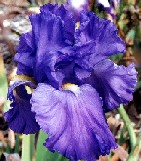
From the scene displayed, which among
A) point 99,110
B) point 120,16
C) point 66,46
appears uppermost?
point 66,46

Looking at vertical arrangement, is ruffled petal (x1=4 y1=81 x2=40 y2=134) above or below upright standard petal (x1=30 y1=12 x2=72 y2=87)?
below

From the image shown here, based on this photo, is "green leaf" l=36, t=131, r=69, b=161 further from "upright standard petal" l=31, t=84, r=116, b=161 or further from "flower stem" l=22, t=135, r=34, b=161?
"upright standard petal" l=31, t=84, r=116, b=161

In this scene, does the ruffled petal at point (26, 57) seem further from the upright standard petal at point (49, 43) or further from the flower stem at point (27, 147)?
the flower stem at point (27, 147)

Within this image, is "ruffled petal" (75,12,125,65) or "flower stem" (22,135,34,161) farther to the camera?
"flower stem" (22,135,34,161)

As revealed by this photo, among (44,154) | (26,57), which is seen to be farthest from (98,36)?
(44,154)

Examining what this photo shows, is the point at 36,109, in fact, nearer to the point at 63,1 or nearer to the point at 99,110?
the point at 99,110

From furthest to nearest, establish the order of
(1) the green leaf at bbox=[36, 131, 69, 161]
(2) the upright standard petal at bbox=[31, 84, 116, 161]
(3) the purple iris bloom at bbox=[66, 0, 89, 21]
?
(3) the purple iris bloom at bbox=[66, 0, 89, 21]
(1) the green leaf at bbox=[36, 131, 69, 161]
(2) the upright standard petal at bbox=[31, 84, 116, 161]

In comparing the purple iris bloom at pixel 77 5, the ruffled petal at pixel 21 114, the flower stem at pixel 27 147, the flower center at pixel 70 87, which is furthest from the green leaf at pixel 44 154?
the purple iris bloom at pixel 77 5

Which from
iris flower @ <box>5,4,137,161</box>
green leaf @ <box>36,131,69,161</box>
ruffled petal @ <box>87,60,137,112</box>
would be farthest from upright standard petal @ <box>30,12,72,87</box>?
green leaf @ <box>36,131,69,161</box>

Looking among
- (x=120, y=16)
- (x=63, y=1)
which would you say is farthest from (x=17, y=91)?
(x=120, y=16)
